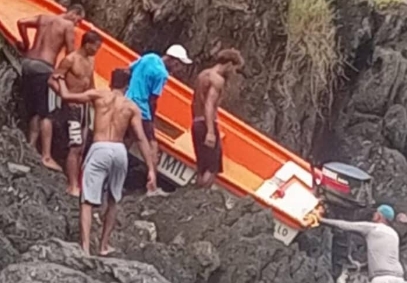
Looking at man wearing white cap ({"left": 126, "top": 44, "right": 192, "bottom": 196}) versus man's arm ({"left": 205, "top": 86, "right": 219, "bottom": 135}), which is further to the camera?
man's arm ({"left": 205, "top": 86, "right": 219, "bottom": 135})

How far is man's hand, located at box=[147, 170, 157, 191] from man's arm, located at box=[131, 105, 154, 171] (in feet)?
0.13

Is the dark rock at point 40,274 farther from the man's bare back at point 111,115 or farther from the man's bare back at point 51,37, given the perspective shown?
the man's bare back at point 51,37

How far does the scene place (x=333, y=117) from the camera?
1129 cm

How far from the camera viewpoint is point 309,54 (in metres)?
10.9

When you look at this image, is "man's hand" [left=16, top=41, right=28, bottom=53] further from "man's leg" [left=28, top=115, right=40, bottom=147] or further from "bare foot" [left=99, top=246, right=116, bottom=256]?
"bare foot" [left=99, top=246, right=116, bottom=256]

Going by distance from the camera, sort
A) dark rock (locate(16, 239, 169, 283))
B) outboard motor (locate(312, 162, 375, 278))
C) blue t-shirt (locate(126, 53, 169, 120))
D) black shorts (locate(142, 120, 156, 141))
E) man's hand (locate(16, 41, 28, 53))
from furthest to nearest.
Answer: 1. outboard motor (locate(312, 162, 375, 278))
2. man's hand (locate(16, 41, 28, 53))
3. black shorts (locate(142, 120, 156, 141))
4. blue t-shirt (locate(126, 53, 169, 120))
5. dark rock (locate(16, 239, 169, 283))

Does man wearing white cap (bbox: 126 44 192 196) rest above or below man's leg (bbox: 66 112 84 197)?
above

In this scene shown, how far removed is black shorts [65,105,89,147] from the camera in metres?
8.80

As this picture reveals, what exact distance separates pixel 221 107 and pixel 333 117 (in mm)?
1441

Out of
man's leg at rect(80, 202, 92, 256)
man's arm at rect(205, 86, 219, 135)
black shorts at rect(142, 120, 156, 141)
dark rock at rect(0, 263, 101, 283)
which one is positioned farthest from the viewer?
man's arm at rect(205, 86, 219, 135)

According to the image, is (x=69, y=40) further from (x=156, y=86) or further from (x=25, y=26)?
(x=156, y=86)

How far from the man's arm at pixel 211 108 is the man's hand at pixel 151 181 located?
0.61 metres

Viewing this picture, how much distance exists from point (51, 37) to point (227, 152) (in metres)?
1.83

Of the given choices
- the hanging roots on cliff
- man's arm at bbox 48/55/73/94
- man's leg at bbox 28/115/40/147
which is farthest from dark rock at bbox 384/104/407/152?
man's arm at bbox 48/55/73/94
